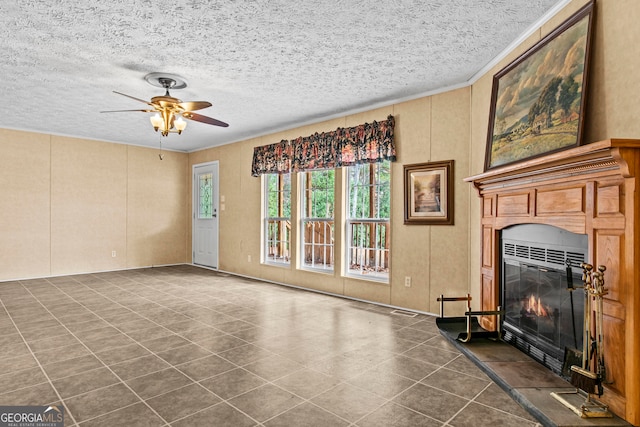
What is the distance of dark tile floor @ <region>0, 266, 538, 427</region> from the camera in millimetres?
2180

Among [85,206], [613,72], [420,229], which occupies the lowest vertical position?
[420,229]

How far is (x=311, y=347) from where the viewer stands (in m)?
3.26

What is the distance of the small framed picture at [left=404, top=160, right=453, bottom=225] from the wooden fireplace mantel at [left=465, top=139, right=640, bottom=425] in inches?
61.5

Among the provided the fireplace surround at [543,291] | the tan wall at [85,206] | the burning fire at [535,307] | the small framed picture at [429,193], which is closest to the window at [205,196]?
the tan wall at [85,206]

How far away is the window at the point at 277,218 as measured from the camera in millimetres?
6344

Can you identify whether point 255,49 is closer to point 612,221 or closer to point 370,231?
point 370,231

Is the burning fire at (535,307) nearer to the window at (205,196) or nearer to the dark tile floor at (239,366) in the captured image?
the dark tile floor at (239,366)

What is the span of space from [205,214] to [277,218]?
246 cm

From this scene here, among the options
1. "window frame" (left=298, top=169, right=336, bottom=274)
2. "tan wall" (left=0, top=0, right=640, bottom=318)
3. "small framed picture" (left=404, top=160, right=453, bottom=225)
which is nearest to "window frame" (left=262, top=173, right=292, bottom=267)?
"tan wall" (left=0, top=0, right=640, bottom=318)

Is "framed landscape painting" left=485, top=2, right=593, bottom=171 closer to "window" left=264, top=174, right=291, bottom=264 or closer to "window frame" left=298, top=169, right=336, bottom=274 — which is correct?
"window frame" left=298, top=169, right=336, bottom=274

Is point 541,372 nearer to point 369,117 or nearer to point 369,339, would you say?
point 369,339

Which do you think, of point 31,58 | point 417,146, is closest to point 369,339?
point 417,146

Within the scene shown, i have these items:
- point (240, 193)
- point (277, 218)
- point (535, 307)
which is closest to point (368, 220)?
point (277, 218)

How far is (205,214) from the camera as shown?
8102 mm
